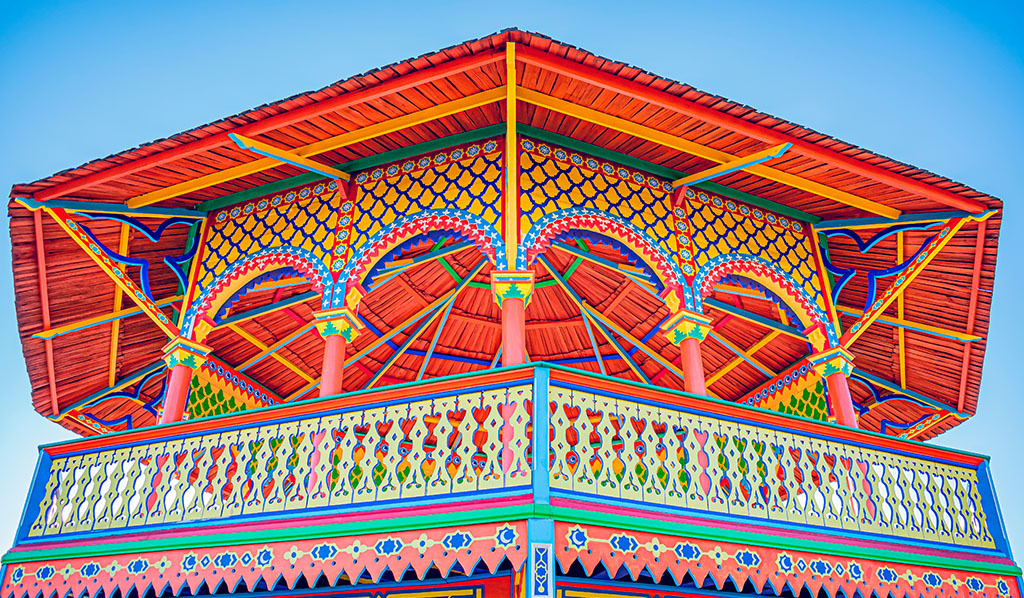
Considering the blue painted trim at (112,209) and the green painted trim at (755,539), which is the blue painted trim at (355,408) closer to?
the green painted trim at (755,539)

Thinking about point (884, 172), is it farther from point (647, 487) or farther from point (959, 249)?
point (647, 487)

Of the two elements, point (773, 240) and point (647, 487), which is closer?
point (647, 487)

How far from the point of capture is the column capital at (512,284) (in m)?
6.46

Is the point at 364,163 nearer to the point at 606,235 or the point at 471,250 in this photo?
the point at 471,250

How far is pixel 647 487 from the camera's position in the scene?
209 inches

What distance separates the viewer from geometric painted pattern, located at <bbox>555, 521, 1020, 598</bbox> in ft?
16.3

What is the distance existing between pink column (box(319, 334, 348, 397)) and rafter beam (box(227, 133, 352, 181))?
1.57m

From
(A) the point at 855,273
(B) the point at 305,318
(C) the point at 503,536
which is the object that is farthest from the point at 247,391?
(A) the point at 855,273

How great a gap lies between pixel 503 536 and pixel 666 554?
3.78ft

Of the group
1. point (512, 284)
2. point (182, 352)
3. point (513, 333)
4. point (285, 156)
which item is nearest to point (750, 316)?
point (512, 284)

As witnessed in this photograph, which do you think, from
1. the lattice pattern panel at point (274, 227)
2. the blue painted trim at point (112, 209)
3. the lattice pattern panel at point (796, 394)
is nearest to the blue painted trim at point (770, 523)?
the lattice pattern panel at point (796, 394)

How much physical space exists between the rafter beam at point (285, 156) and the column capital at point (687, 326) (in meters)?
3.47

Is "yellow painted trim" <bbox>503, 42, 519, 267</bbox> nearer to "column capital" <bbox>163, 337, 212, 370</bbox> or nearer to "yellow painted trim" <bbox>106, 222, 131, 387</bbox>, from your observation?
"column capital" <bbox>163, 337, 212, 370</bbox>

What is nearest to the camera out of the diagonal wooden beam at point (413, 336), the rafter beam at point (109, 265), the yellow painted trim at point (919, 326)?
the rafter beam at point (109, 265)
